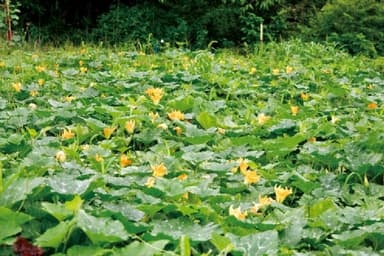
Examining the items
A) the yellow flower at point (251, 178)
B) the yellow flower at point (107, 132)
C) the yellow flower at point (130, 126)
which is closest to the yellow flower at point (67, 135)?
the yellow flower at point (107, 132)

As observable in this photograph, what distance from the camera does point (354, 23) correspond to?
7219 mm

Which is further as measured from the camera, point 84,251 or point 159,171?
point 159,171

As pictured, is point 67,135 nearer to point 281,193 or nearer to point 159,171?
point 159,171

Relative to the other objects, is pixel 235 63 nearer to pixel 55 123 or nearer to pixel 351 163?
pixel 55 123

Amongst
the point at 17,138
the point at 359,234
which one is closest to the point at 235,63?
the point at 17,138

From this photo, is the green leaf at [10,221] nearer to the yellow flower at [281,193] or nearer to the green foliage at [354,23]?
the yellow flower at [281,193]

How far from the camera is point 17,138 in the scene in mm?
2314

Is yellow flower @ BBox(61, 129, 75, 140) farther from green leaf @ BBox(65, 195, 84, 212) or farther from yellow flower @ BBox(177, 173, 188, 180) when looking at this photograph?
green leaf @ BBox(65, 195, 84, 212)

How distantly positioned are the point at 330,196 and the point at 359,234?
42cm

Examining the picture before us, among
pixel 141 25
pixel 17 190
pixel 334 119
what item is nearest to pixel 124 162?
pixel 17 190

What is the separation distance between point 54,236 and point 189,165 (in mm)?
964

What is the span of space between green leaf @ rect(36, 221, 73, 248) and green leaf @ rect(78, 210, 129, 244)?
0.04 metres

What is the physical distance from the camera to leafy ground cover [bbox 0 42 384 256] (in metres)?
1.50

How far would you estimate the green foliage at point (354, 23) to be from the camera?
278 inches
